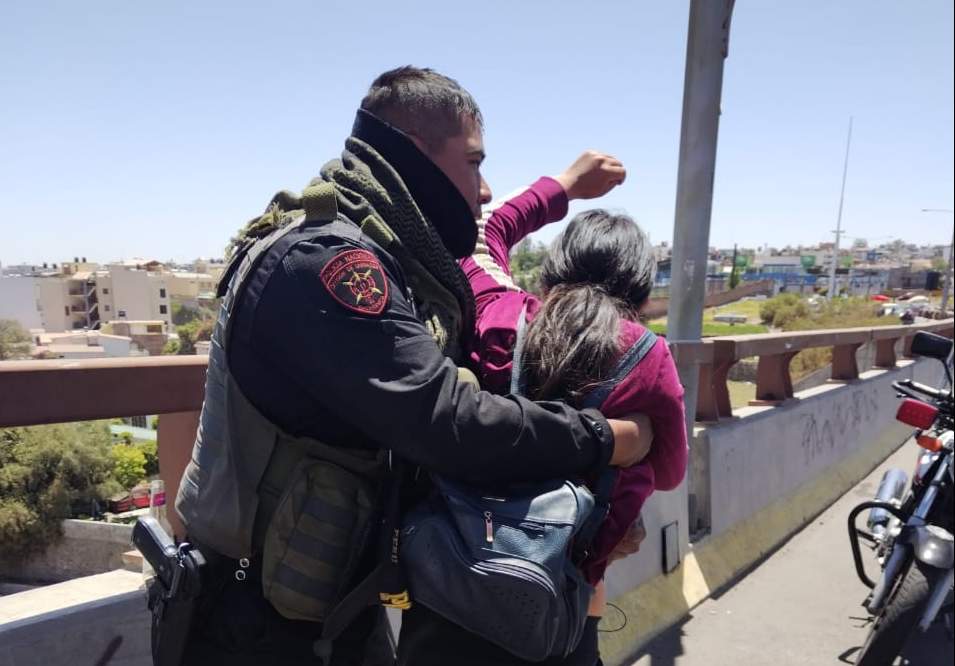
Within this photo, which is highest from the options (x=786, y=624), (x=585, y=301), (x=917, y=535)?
(x=585, y=301)

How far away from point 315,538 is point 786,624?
3.31 meters

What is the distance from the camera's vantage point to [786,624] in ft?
12.3

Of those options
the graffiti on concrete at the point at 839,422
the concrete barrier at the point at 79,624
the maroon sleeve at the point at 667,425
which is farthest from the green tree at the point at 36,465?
the graffiti on concrete at the point at 839,422

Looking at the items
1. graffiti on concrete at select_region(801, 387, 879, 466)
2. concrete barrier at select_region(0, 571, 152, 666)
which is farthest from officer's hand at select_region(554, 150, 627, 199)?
graffiti on concrete at select_region(801, 387, 879, 466)

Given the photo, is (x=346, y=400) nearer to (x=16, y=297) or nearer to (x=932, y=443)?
(x=932, y=443)

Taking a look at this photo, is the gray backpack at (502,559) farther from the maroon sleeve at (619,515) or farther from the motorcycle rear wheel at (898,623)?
the motorcycle rear wheel at (898,623)

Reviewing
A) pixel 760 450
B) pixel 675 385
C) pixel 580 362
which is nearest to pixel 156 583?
pixel 580 362

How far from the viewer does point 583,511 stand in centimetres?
141

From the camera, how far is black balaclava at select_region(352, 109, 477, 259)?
61.3 inches

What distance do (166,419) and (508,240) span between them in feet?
4.25

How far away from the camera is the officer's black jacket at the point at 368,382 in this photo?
124 cm

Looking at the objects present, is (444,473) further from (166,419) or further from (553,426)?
(166,419)

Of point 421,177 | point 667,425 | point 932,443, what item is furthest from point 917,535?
point 421,177

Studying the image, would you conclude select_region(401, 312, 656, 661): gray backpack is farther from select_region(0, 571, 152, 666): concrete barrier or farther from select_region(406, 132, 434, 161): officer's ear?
select_region(0, 571, 152, 666): concrete barrier
